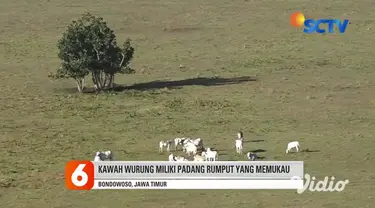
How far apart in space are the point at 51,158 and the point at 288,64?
141 ft

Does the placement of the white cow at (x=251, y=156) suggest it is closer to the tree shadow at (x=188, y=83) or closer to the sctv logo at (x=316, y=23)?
the tree shadow at (x=188, y=83)

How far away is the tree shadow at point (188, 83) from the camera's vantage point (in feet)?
288

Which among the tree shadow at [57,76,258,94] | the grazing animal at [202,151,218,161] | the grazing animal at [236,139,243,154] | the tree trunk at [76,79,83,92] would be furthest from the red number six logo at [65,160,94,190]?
the tree shadow at [57,76,258,94]

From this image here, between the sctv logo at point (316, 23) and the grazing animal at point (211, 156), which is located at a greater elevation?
the sctv logo at point (316, 23)

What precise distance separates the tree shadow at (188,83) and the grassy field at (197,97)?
184mm

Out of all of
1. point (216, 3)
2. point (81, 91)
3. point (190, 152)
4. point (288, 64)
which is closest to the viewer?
point (190, 152)

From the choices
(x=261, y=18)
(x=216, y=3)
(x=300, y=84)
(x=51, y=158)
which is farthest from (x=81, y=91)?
(x=216, y=3)

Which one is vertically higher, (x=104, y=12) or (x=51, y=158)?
(x=104, y=12)

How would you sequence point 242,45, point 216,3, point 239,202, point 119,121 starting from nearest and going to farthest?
point 239,202 → point 119,121 → point 242,45 → point 216,3

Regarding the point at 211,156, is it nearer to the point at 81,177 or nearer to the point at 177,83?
the point at 81,177

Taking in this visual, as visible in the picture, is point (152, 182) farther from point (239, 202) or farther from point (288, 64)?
point (288, 64)

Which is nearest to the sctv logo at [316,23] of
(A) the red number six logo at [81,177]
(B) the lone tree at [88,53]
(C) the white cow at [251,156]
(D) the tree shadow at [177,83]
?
(D) the tree shadow at [177,83]

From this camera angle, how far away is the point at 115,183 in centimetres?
5094

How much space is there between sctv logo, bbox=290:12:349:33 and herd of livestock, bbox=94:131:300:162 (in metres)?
56.5
